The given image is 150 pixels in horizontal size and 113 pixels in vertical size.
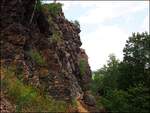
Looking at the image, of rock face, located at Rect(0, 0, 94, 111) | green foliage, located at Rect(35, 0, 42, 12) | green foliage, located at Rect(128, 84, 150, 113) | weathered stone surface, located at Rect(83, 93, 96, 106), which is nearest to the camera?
rock face, located at Rect(0, 0, 94, 111)

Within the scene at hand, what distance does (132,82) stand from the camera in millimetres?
69250

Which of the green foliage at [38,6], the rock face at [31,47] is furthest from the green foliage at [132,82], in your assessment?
the green foliage at [38,6]

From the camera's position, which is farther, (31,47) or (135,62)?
(135,62)

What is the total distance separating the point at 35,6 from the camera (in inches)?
1318

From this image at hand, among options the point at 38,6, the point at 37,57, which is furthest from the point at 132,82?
the point at 37,57

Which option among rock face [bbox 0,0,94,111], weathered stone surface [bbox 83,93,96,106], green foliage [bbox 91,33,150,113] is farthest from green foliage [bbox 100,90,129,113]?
rock face [bbox 0,0,94,111]

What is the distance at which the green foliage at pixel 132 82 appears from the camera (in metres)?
58.3

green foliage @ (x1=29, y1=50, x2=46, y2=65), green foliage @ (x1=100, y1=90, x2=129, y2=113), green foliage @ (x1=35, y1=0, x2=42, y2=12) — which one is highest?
green foliage @ (x1=35, y1=0, x2=42, y2=12)

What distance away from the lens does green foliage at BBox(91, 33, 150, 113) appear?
58.3m

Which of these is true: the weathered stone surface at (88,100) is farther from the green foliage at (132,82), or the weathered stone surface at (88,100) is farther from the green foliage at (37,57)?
the green foliage at (37,57)

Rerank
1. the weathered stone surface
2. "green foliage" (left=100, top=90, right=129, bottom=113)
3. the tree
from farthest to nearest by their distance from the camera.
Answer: the tree < the weathered stone surface < "green foliage" (left=100, top=90, right=129, bottom=113)

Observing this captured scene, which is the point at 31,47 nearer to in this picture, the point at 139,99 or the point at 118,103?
the point at 139,99

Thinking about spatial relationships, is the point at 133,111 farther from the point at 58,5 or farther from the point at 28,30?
the point at 28,30

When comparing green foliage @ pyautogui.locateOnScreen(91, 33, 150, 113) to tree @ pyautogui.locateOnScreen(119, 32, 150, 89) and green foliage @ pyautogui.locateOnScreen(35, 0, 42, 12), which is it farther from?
green foliage @ pyautogui.locateOnScreen(35, 0, 42, 12)
